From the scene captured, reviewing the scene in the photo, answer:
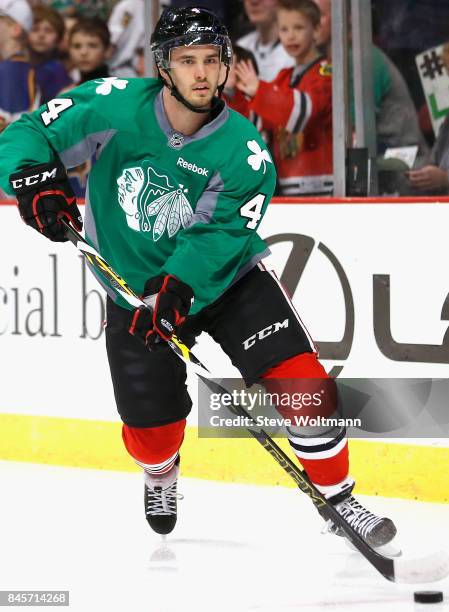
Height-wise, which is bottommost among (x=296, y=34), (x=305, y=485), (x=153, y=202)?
(x=305, y=485)

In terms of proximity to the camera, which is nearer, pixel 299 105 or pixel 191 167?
pixel 191 167

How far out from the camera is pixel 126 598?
108 inches

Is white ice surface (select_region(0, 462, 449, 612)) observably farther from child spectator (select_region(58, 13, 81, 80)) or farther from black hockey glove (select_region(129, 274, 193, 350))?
child spectator (select_region(58, 13, 81, 80))

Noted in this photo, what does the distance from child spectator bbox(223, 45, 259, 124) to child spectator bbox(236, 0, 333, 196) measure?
0.02 metres

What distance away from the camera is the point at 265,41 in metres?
4.27

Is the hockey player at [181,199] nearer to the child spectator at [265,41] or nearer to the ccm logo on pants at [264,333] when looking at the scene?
the ccm logo on pants at [264,333]

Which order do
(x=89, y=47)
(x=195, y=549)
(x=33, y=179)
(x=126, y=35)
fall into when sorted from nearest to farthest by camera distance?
(x=33, y=179), (x=195, y=549), (x=126, y=35), (x=89, y=47)

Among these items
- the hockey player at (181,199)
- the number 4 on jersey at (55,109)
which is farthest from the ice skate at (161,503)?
the number 4 on jersey at (55,109)

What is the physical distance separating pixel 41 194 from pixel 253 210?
48cm

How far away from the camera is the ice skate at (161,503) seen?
10.7 feet

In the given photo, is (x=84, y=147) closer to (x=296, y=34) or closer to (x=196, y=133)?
(x=196, y=133)

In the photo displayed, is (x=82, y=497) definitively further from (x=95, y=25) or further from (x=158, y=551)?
(x=95, y=25)

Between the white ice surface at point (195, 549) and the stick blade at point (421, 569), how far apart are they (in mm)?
32

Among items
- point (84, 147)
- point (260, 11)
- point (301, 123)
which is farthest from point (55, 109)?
point (260, 11)
